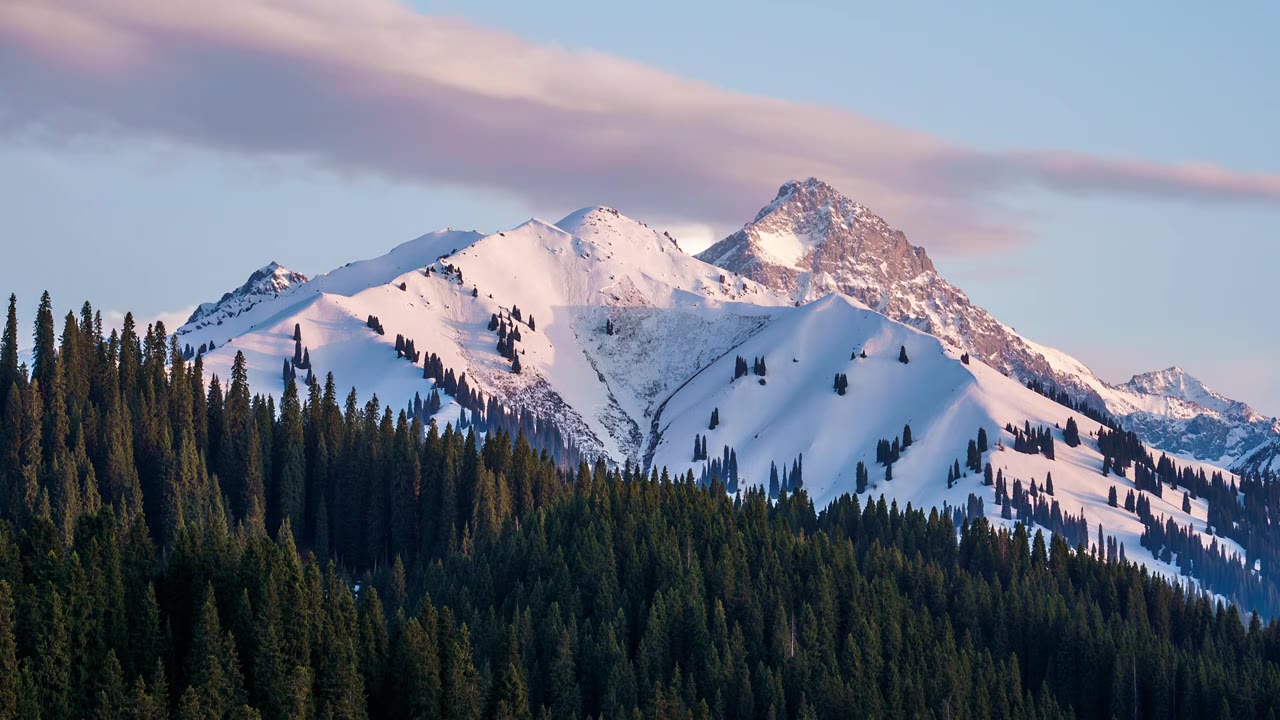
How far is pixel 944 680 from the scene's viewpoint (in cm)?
19612

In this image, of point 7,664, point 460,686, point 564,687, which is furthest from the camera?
point 564,687

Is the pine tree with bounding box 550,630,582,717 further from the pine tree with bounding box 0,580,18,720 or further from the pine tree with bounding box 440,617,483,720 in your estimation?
the pine tree with bounding box 0,580,18,720

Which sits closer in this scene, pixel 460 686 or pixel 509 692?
pixel 460 686

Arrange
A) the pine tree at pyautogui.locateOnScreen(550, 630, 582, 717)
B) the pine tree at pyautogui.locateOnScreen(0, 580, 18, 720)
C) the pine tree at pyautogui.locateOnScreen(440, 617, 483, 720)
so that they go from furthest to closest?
the pine tree at pyautogui.locateOnScreen(550, 630, 582, 717) < the pine tree at pyautogui.locateOnScreen(440, 617, 483, 720) < the pine tree at pyautogui.locateOnScreen(0, 580, 18, 720)

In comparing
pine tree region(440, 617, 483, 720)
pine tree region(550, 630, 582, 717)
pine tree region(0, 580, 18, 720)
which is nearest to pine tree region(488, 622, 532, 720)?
pine tree region(440, 617, 483, 720)

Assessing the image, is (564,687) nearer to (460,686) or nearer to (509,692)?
(509,692)

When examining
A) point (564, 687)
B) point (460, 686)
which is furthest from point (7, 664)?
point (564, 687)

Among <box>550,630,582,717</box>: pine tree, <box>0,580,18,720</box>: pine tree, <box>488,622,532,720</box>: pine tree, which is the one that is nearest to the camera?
<box>0,580,18,720</box>: pine tree

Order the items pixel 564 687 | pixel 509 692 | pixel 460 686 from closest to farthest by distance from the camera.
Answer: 1. pixel 460 686
2. pixel 509 692
3. pixel 564 687

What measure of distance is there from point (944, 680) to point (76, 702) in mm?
95353

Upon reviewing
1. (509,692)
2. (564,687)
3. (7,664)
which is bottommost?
(7,664)

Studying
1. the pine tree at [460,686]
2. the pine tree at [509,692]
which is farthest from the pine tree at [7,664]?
the pine tree at [509,692]

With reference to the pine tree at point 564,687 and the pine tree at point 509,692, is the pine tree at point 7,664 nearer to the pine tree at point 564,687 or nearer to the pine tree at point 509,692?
the pine tree at point 509,692

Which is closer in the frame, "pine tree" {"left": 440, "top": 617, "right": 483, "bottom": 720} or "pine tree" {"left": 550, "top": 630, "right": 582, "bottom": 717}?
"pine tree" {"left": 440, "top": 617, "right": 483, "bottom": 720}
